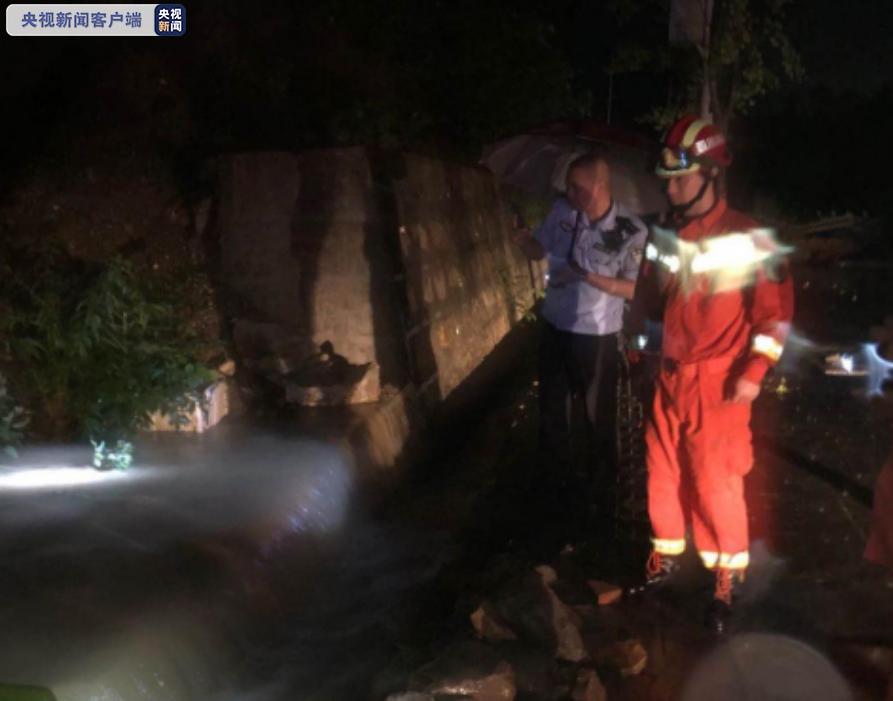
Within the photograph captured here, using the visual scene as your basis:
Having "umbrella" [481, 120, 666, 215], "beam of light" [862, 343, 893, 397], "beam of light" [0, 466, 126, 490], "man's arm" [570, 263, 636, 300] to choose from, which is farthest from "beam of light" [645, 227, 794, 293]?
"beam of light" [0, 466, 126, 490]

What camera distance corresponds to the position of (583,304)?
5.99m

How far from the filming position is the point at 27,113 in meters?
8.66

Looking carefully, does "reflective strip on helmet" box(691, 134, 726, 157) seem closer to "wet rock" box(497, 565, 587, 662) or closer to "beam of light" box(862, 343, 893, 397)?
"beam of light" box(862, 343, 893, 397)

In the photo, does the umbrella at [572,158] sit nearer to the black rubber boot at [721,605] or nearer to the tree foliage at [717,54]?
the black rubber boot at [721,605]

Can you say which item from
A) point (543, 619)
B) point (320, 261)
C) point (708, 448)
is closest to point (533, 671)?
point (543, 619)

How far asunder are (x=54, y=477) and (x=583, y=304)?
121 inches

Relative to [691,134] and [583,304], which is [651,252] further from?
[583,304]

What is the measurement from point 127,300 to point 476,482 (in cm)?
252

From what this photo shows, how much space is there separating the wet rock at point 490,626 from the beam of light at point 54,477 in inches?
95.6

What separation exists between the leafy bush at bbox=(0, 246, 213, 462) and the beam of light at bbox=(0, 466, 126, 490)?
0.65 feet

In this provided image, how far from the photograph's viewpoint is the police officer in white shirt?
5867mm

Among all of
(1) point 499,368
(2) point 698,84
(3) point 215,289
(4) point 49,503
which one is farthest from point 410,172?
(2) point 698,84

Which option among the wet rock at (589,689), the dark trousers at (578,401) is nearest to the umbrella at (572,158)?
the dark trousers at (578,401)

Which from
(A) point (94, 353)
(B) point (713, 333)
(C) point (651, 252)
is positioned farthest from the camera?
(A) point (94, 353)
